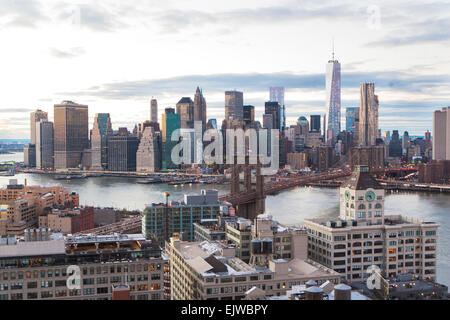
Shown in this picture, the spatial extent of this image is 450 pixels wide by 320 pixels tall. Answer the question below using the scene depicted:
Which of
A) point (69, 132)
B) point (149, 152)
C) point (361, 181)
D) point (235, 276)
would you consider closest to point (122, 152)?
point (149, 152)

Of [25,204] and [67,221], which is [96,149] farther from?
[67,221]

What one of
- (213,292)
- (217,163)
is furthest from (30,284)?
(217,163)

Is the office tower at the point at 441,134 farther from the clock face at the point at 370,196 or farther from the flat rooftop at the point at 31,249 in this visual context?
the flat rooftop at the point at 31,249

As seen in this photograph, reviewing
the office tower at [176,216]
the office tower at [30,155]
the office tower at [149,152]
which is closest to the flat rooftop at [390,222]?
the office tower at [176,216]

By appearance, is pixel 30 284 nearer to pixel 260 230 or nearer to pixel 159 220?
pixel 260 230

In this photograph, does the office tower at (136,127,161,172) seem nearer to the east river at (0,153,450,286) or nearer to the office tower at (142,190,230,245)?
the east river at (0,153,450,286)
